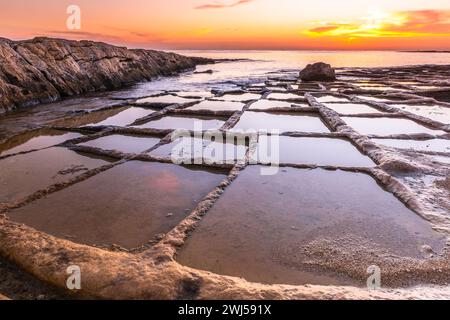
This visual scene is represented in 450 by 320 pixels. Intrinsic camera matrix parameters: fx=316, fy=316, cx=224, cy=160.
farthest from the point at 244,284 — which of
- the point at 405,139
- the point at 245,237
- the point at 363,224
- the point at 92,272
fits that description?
the point at 405,139

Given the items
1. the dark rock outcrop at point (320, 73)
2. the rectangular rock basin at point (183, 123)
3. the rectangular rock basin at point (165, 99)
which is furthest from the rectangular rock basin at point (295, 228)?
the dark rock outcrop at point (320, 73)

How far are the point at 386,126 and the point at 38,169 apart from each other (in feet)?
20.7

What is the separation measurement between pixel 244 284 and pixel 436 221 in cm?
191

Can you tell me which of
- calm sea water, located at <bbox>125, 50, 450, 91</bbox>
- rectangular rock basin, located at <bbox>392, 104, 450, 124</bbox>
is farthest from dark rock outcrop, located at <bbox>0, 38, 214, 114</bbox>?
rectangular rock basin, located at <bbox>392, 104, 450, 124</bbox>

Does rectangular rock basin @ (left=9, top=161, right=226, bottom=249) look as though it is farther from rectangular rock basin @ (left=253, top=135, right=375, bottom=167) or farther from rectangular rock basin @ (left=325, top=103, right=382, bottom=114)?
rectangular rock basin @ (left=325, top=103, right=382, bottom=114)

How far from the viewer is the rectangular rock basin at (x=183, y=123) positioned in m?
6.70

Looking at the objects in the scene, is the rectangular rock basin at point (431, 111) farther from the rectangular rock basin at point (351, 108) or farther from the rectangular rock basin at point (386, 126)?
the rectangular rock basin at point (351, 108)

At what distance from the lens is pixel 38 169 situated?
422 cm

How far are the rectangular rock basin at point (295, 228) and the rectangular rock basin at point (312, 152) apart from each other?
741 mm

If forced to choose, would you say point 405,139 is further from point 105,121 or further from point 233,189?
point 105,121

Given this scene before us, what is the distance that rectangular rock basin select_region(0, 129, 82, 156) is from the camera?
5180mm

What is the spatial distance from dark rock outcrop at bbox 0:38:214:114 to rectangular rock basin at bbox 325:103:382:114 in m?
8.88

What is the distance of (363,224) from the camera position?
272cm

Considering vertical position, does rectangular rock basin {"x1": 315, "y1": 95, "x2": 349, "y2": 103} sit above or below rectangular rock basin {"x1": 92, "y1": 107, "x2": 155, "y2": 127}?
above
